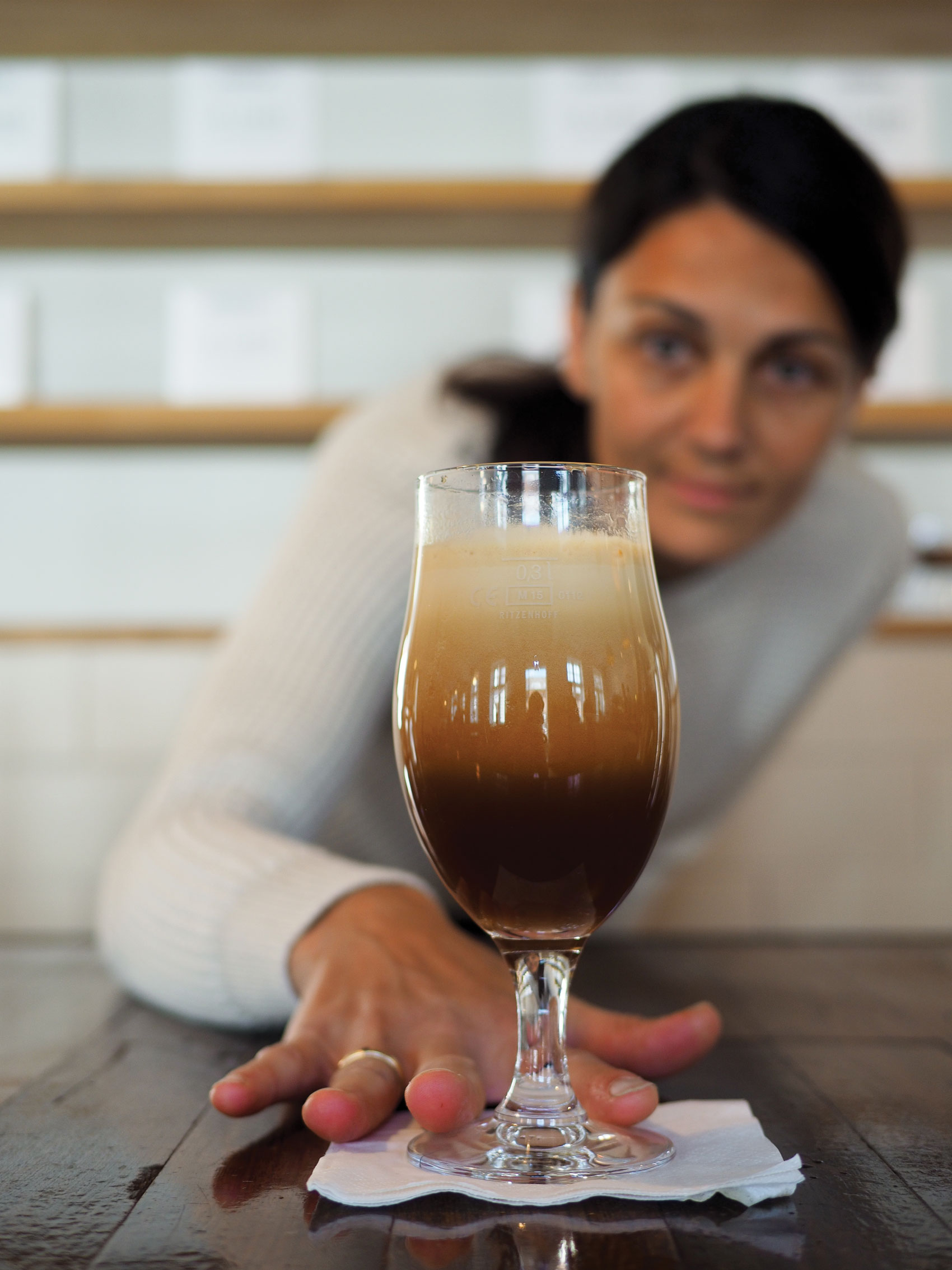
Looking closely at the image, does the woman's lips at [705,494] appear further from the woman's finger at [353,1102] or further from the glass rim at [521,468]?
the woman's finger at [353,1102]

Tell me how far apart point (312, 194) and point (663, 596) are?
4.47 feet

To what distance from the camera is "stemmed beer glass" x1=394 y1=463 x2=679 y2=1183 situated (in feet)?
1.90

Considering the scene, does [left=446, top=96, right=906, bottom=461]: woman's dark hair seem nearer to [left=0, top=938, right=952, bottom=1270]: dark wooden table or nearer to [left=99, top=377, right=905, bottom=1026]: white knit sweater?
[left=99, top=377, right=905, bottom=1026]: white knit sweater

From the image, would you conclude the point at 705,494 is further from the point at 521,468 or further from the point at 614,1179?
the point at 614,1179

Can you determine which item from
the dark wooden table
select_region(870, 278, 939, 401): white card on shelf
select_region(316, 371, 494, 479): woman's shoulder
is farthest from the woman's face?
select_region(870, 278, 939, 401): white card on shelf

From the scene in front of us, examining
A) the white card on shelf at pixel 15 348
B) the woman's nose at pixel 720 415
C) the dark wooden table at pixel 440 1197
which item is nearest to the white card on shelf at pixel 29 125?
the white card on shelf at pixel 15 348

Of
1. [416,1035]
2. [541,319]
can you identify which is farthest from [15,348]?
[416,1035]

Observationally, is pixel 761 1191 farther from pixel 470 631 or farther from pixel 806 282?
pixel 806 282

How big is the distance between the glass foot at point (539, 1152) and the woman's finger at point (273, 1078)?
0.26 ft

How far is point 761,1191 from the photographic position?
1.57 feet

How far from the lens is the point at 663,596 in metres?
1.62

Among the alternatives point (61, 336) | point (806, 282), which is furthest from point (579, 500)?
point (61, 336)

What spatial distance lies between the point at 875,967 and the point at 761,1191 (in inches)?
23.5

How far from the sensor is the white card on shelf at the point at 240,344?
256 cm
